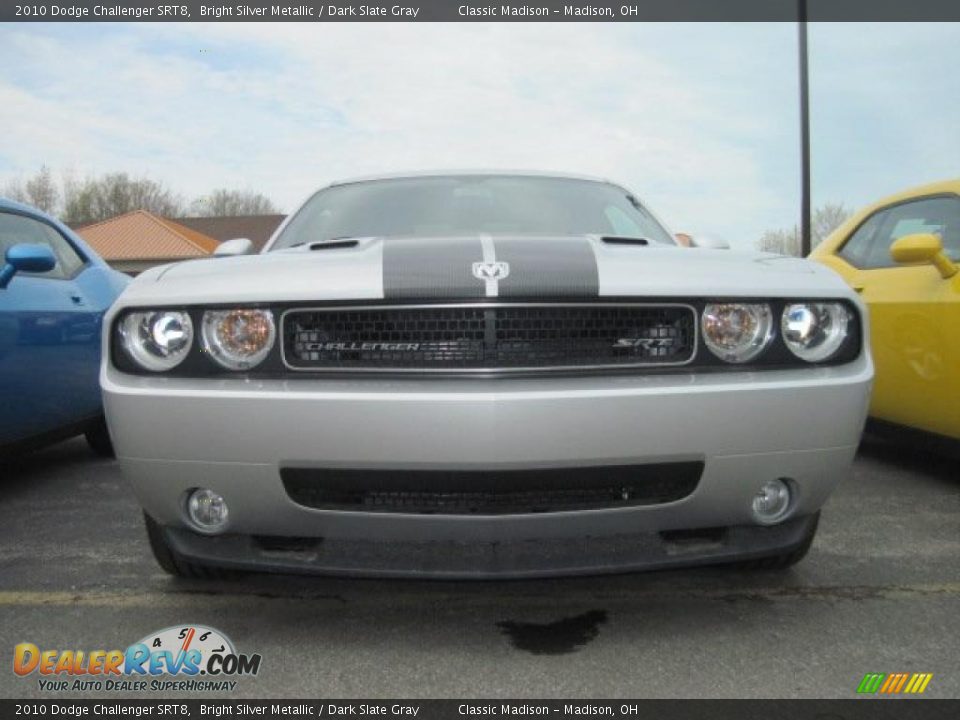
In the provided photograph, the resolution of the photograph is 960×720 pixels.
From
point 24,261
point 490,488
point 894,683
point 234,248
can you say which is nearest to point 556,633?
point 490,488

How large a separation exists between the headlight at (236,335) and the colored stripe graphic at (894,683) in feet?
5.19

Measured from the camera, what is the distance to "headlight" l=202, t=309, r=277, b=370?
6.54ft

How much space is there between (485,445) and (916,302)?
103 inches

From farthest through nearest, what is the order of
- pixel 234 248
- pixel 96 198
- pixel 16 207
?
pixel 96 198, pixel 16 207, pixel 234 248

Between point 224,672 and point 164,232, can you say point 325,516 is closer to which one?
point 224,672

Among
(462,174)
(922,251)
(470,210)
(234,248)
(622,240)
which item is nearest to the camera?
(622,240)

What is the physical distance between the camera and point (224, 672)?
1979 millimetres

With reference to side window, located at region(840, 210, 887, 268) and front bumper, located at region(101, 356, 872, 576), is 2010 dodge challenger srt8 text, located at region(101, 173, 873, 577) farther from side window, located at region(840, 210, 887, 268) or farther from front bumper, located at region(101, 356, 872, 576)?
side window, located at region(840, 210, 887, 268)

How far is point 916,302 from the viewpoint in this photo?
360 centimetres

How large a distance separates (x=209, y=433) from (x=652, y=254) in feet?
3.90

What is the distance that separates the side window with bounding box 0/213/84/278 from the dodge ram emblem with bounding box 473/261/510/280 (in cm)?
279

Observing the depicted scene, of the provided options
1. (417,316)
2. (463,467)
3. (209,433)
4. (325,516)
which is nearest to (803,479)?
(463,467)

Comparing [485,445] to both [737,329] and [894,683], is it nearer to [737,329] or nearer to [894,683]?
[737,329]

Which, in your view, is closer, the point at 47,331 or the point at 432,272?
the point at 432,272
